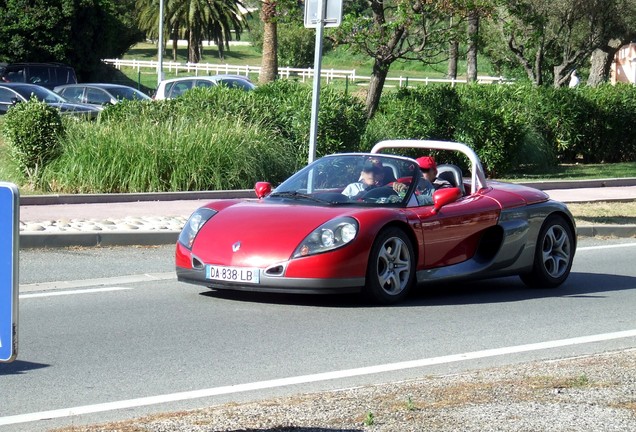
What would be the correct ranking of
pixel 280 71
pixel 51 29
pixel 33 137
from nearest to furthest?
pixel 33 137 → pixel 51 29 → pixel 280 71

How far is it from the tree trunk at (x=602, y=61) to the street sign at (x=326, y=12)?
24.6 meters

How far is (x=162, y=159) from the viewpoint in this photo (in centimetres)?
1839

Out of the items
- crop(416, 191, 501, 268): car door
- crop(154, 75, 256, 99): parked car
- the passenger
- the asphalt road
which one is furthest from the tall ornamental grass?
crop(154, 75, 256, 99): parked car

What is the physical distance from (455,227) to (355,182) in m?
1.00

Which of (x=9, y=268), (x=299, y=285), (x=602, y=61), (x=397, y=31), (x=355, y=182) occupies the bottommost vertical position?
(x=299, y=285)

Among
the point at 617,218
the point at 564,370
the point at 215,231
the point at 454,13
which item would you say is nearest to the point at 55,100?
the point at 454,13

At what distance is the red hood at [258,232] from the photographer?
9.33 meters

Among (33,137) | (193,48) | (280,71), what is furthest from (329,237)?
(193,48)

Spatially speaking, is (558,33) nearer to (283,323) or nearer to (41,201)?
(41,201)

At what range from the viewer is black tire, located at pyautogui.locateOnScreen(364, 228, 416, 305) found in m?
9.56

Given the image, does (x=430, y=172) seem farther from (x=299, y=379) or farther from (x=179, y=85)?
(x=179, y=85)

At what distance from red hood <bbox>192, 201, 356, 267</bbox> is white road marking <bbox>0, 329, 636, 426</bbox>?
6.54 feet

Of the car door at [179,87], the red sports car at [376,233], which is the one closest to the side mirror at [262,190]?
the red sports car at [376,233]

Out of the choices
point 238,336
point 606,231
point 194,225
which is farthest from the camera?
point 606,231
